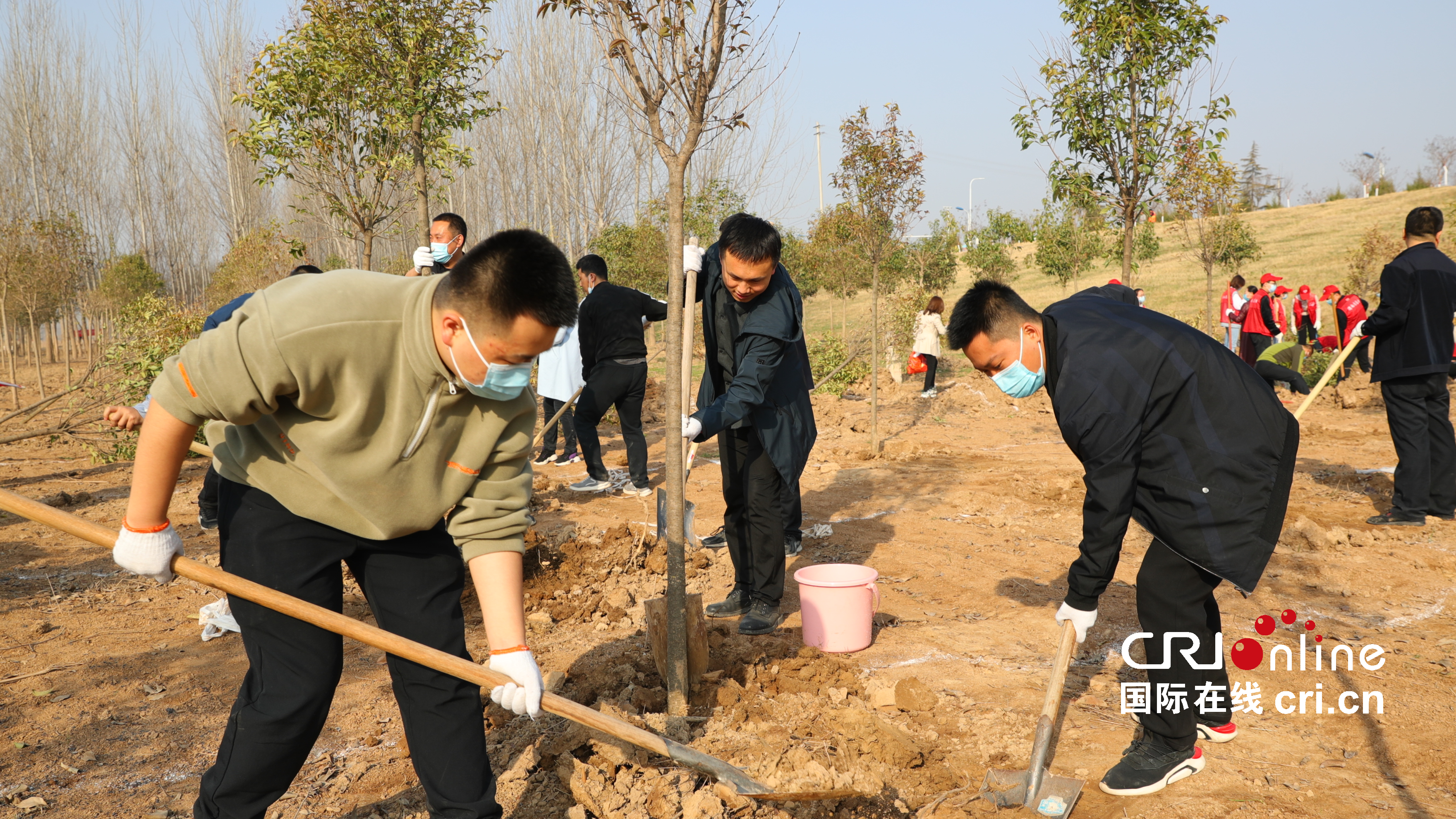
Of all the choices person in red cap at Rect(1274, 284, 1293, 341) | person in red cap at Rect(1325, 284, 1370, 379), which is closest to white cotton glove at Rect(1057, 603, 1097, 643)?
person in red cap at Rect(1325, 284, 1370, 379)

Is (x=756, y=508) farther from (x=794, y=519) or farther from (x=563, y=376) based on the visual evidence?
(x=563, y=376)

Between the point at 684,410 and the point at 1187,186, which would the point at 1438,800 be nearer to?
the point at 684,410

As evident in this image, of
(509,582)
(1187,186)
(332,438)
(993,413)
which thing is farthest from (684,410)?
(993,413)

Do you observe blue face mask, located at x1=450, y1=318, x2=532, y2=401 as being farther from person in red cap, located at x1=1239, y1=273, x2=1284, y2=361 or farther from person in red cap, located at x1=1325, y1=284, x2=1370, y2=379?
person in red cap, located at x1=1239, y1=273, x2=1284, y2=361

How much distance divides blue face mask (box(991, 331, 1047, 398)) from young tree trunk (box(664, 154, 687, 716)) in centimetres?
107

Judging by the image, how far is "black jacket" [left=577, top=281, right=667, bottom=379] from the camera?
22.4 feet

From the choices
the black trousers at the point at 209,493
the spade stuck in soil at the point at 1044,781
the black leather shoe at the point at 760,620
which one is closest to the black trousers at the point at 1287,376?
the black leather shoe at the point at 760,620

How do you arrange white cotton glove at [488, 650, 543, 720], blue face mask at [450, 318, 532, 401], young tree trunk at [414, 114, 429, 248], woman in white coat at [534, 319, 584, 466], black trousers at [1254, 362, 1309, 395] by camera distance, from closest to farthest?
1. blue face mask at [450, 318, 532, 401]
2. white cotton glove at [488, 650, 543, 720]
3. black trousers at [1254, 362, 1309, 395]
4. young tree trunk at [414, 114, 429, 248]
5. woman in white coat at [534, 319, 584, 466]

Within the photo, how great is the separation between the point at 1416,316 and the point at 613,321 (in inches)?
215

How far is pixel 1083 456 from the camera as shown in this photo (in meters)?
2.64

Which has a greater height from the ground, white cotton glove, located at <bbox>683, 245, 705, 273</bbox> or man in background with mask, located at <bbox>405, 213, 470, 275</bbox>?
man in background with mask, located at <bbox>405, 213, 470, 275</bbox>

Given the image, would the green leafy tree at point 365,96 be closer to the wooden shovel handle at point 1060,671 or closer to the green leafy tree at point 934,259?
the wooden shovel handle at point 1060,671

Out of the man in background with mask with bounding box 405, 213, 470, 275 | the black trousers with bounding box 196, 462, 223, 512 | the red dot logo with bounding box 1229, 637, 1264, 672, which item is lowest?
the red dot logo with bounding box 1229, 637, 1264, 672

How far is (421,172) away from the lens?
A: 25.7ft
